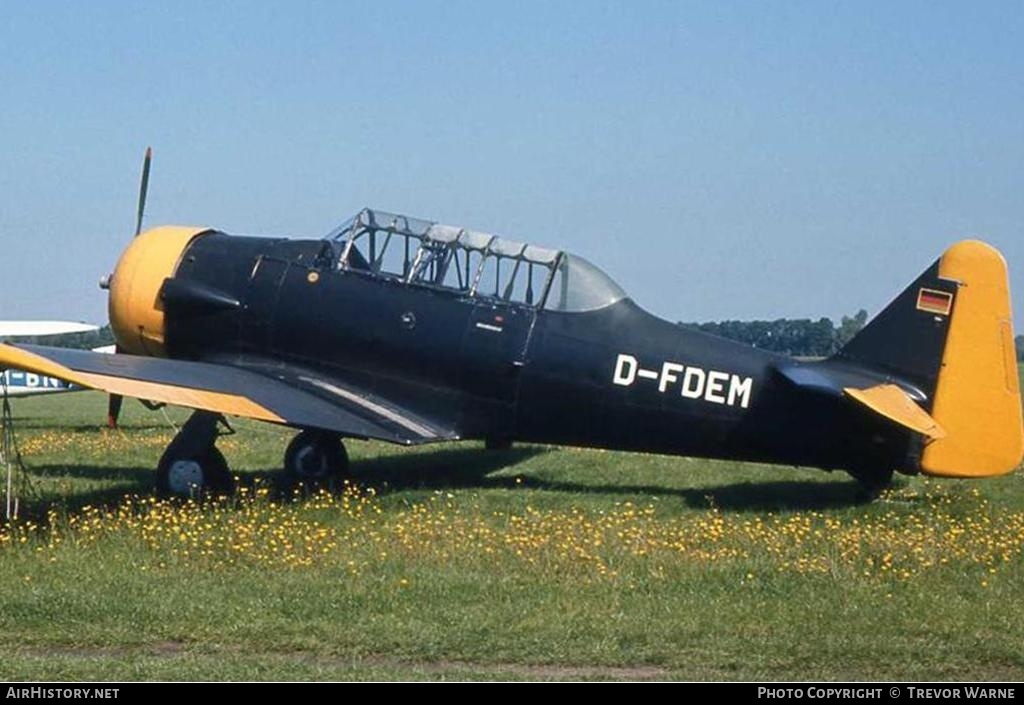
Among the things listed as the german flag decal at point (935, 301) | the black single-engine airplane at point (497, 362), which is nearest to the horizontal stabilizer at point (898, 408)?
the black single-engine airplane at point (497, 362)

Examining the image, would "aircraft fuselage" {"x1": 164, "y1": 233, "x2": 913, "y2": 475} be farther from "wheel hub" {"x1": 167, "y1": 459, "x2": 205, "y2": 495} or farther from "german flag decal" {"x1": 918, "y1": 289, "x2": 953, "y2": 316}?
"wheel hub" {"x1": 167, "y1": 459, "x2": 205, "y2": 495}

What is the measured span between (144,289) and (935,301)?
23.5ft

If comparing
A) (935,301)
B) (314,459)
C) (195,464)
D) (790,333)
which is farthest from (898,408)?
(790,333)

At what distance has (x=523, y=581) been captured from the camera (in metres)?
7.96

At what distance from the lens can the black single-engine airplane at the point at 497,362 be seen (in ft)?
35.8

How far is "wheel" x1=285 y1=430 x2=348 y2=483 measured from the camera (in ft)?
42.6

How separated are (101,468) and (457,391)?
13.7ft

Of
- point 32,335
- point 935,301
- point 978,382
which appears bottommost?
point 32,335

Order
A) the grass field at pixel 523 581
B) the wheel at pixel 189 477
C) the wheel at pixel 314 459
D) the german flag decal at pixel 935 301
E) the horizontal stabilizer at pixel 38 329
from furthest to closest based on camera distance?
the horizontal stabilizer at pixel 38 329, the wheel at pixel 314 459, the wheel at pixel 189 477, the german flag decal at pixel 935 301, the grass field at pixel 523 581

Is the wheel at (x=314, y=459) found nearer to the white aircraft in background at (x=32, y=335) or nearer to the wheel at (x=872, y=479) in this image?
the wheel at (x=872, y=479)

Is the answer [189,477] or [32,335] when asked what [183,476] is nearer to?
[189,477]

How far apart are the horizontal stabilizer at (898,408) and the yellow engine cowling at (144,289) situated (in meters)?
6.43

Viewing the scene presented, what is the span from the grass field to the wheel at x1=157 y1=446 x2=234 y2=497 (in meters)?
0.32

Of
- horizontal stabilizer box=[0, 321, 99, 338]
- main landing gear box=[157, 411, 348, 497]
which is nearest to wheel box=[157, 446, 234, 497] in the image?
main landing gear box=[157, 411, 348, 497]
